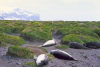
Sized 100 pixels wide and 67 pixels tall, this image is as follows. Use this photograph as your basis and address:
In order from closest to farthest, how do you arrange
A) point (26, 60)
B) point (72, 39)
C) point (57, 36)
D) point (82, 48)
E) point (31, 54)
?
point (26, 60), point (31, 54), point (82, 48), point (72, 39), point (57, 36)

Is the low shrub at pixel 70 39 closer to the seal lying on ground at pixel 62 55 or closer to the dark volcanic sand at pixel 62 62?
the dark volcanic sand at pixel 62 62

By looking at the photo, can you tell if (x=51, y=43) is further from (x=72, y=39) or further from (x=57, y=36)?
Result: (x=57, y=36)

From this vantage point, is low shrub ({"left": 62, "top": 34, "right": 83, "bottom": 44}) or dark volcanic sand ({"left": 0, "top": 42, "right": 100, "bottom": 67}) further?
low shrub ({"left": 62, "top": 34, "right": 83, "bottom": 44})

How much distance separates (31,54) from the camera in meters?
14.1

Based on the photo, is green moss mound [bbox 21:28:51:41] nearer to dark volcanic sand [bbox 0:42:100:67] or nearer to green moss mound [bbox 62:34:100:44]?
green moss mound [bbox 62:34:100:44]

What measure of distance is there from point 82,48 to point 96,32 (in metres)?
8.78

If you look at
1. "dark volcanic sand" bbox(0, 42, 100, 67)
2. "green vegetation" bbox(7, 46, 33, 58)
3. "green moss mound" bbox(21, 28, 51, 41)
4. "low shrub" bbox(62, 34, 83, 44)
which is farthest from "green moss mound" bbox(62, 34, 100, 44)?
"green vegetation" bbox(7, 46, 33, 58)

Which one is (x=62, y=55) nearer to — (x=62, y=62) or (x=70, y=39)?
(x=62, y=62)

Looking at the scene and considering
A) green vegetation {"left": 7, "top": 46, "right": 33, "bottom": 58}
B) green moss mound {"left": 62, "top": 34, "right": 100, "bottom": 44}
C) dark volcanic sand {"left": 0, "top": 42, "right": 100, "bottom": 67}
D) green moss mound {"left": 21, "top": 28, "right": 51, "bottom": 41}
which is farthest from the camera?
green moss mound {"left": 21, "top": 28, "right": 51, "bottom": 41}

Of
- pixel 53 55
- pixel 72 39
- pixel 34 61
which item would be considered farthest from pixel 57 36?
pixel 34 61

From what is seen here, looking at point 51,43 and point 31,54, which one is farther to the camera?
point 51,43

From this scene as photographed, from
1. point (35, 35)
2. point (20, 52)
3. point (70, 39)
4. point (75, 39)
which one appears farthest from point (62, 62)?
point (35, 35)

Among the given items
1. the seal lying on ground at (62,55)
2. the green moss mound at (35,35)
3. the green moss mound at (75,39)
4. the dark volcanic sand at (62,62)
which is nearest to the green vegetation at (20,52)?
the dark volcanic sand at (62,62)

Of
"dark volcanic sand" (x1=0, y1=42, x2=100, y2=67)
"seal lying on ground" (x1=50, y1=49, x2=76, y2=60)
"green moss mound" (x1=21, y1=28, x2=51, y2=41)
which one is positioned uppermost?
"green moss mound" (x1=21, y1=28, x2=51, y2=41)
